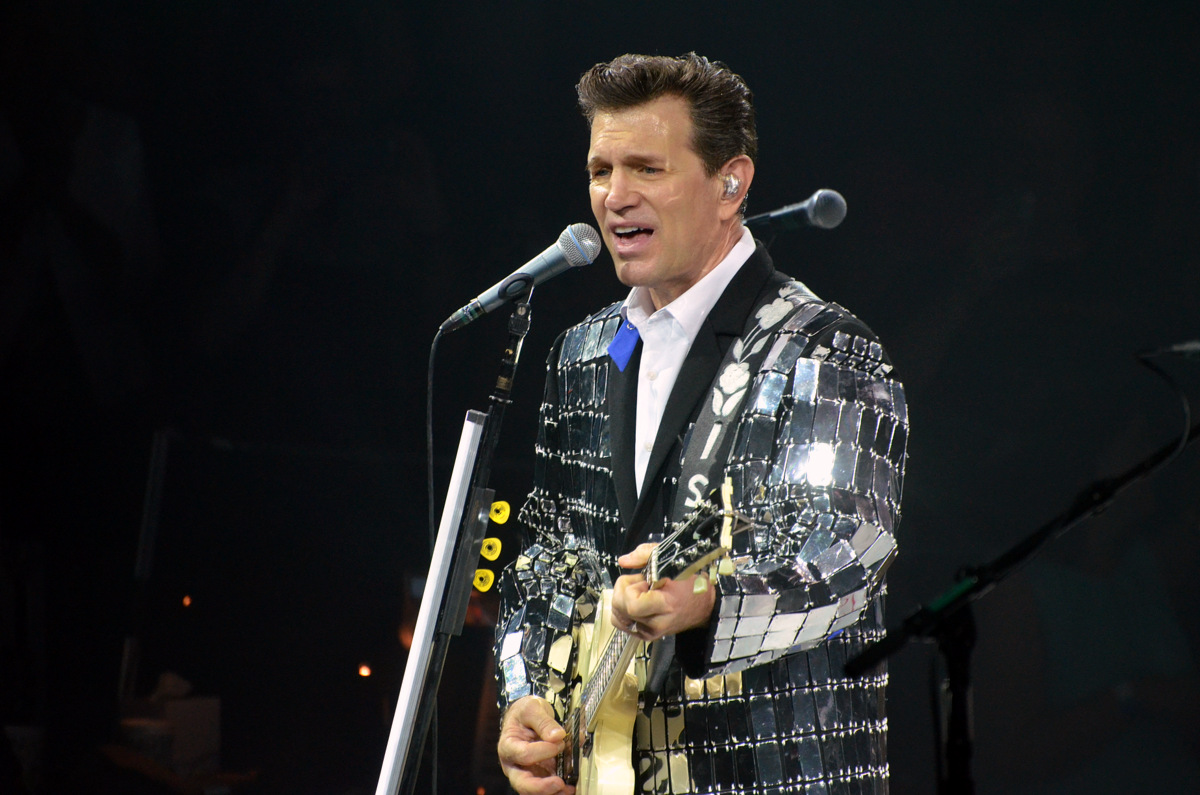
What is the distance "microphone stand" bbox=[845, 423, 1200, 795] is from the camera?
4.65ft

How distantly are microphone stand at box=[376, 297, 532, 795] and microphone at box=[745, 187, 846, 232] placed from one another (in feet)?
2.35

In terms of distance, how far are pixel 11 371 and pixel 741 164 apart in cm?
280

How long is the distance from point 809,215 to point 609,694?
1.25m

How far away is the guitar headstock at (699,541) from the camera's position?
1496 millimetres

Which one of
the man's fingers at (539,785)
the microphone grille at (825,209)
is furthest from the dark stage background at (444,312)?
the man's fingers at (539,785)

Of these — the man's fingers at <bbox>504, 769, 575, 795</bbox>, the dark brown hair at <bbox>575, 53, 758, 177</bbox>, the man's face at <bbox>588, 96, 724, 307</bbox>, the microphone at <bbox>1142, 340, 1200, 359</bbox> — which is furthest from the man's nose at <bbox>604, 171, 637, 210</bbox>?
the man's fingers at <bbox>504, 769, 575, 795</bbox>

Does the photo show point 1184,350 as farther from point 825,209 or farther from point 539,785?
point 539,785

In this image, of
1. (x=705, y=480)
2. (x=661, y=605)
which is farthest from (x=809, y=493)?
(x=661, y=605)

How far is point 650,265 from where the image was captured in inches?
83.9

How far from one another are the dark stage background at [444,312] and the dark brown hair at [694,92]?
1.66 meters

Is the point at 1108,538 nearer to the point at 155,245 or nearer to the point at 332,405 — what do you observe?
the point at 332,405

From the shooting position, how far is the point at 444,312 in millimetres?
3998

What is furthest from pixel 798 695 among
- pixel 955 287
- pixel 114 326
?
pixel 114 326

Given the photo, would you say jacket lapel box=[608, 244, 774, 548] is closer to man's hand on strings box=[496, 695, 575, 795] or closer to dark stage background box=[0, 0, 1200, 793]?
man's hand on strings box=[496, 695, 575, 795]
